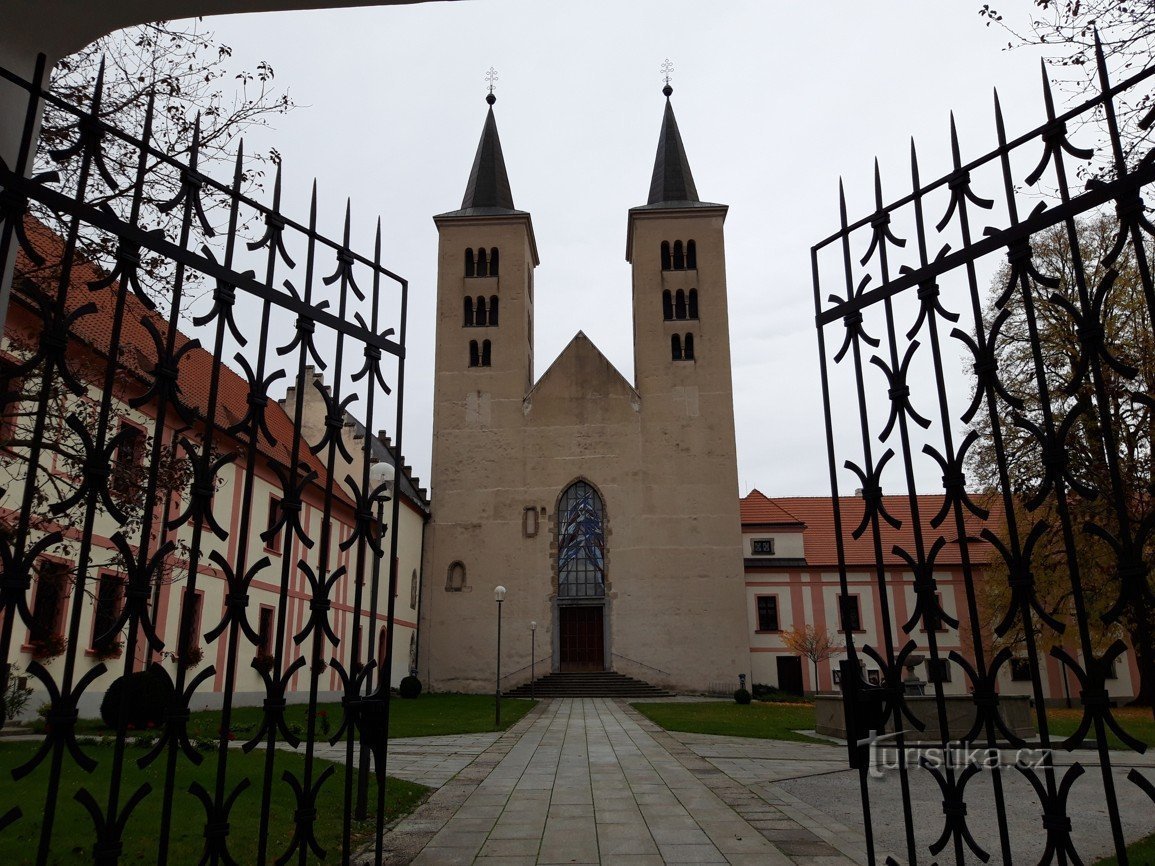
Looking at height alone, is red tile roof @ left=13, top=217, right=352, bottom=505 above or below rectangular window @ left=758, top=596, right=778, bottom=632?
above

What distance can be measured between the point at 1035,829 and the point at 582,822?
11.9 ft

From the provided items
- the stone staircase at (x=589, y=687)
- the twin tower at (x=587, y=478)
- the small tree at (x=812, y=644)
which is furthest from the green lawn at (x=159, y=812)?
the small tree at (x=812, y=644)

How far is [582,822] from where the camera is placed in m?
6.79

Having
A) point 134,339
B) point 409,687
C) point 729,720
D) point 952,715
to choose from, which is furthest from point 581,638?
point 134,339

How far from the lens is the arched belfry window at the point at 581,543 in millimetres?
32656

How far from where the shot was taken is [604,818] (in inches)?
275

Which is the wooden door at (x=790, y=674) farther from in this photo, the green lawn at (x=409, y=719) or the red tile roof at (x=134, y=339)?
the red tile roof at (x=134, y=339)

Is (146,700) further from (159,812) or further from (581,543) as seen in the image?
(581,543)

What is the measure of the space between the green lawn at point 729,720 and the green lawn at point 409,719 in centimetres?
352

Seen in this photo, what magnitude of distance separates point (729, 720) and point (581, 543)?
49.5 feet

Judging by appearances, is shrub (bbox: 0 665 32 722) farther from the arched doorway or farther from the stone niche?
the arched doorway

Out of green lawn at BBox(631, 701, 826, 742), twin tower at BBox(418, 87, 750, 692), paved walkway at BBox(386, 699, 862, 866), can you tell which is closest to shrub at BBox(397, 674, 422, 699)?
twin tower at BBox(418, 87, 750, 692)

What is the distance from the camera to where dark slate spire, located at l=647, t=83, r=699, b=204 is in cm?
3694

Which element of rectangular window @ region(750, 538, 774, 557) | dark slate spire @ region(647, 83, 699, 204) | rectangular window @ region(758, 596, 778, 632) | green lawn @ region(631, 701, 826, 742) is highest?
dark slate spire @ region(647, 83, 699, 204)
